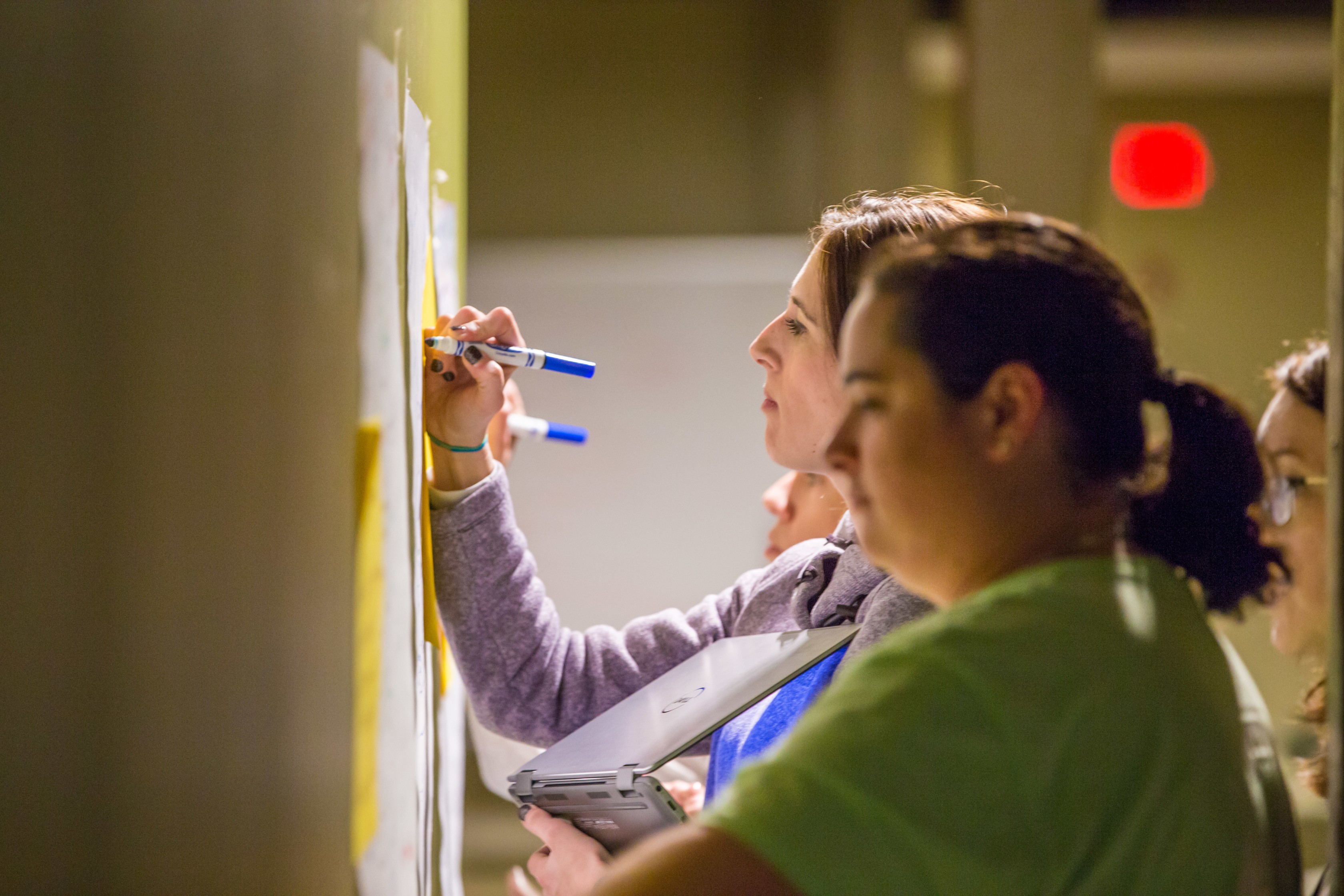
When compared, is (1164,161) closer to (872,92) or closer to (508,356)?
(872,92)

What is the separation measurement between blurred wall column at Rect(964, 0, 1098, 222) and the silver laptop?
2.07m

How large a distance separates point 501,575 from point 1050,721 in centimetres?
71

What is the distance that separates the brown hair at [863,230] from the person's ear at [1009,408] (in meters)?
0.43

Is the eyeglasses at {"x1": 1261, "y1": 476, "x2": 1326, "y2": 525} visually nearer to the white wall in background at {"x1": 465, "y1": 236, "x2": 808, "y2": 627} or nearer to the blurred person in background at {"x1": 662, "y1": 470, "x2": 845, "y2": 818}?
the blurred person in background at {"x1": 662, "y1": 470, "x2": 845, "y2": 818}

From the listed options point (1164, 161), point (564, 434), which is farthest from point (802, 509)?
point (1164, 161)

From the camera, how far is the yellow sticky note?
0.77 metres

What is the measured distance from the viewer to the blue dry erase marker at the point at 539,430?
1278mm

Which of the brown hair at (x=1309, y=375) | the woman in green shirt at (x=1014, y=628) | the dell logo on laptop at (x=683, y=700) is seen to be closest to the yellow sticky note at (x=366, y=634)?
the dell logo on laptop at (x=683, y=700)

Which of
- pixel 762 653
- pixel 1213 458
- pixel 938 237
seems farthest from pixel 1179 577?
pixel 762 653

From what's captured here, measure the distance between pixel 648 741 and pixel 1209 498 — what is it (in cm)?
42

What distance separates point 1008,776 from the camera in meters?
0.48

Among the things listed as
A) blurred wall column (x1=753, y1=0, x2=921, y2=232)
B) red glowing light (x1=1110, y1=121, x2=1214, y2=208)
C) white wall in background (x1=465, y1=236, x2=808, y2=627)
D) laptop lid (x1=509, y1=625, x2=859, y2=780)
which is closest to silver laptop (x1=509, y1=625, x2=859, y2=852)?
laptop lid (x1=509, y1=625, x2=859, y2=780)

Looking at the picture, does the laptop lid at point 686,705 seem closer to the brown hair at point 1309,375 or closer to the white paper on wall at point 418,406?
the white paper on wall at point 418,406

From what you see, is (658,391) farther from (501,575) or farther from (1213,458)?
(1213,458)
